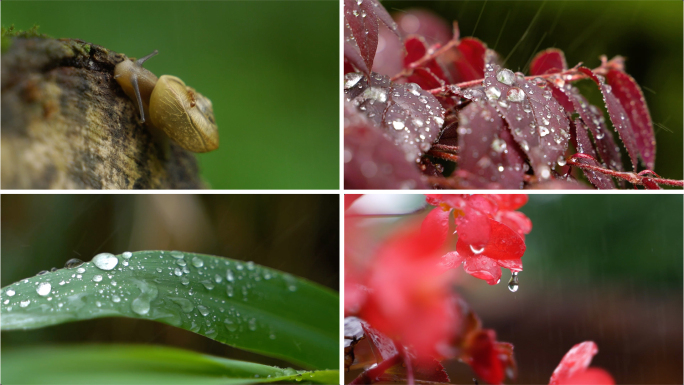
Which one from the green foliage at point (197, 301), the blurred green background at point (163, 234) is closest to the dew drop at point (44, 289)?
the green foliage at point (197, 301)

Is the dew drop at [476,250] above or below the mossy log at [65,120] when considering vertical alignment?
below

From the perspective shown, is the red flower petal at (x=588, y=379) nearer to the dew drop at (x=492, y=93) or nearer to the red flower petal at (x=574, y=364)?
the red flower petal at (x=574, y=364)

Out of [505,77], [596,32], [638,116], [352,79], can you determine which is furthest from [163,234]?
[596,32]

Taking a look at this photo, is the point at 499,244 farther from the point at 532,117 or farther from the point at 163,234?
the point at 163,234

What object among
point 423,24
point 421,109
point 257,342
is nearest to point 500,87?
point 421,109

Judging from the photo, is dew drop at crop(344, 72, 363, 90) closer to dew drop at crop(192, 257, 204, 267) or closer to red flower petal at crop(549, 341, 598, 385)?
dew drop at crop(192, 257, 204, 267)

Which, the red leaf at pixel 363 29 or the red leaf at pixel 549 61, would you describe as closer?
the red leaf at pixel 363 29

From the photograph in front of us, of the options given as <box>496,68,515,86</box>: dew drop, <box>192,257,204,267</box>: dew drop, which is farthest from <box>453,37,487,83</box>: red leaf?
<box>192,257,204,267</box>: dew drop

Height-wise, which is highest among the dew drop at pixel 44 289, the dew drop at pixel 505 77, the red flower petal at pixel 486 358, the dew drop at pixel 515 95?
the dew drop at pixel 505 77
